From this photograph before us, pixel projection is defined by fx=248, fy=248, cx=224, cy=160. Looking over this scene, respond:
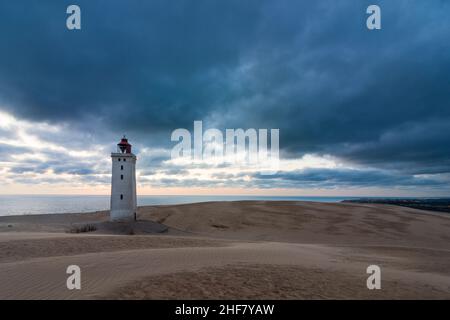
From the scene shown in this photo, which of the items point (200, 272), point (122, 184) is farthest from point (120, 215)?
point (200, 272)

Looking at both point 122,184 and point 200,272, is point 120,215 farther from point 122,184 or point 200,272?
point 200,272

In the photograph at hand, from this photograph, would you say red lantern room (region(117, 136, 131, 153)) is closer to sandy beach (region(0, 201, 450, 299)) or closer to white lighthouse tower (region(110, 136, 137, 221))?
white lighthouse tower (region(110, 136, 137, 221))

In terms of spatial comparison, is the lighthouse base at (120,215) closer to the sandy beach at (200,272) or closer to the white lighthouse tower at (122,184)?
the white lighthouse tower at (122,184)

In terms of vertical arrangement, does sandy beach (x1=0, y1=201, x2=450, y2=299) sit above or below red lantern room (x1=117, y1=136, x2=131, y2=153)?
below

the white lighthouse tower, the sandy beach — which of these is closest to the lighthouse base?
the white lighthouse tower

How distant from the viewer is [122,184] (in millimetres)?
28078

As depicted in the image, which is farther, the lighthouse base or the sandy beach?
the lighthouse base

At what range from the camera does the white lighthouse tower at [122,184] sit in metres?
27.9

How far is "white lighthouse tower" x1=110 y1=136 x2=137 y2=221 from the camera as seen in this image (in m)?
27.9
